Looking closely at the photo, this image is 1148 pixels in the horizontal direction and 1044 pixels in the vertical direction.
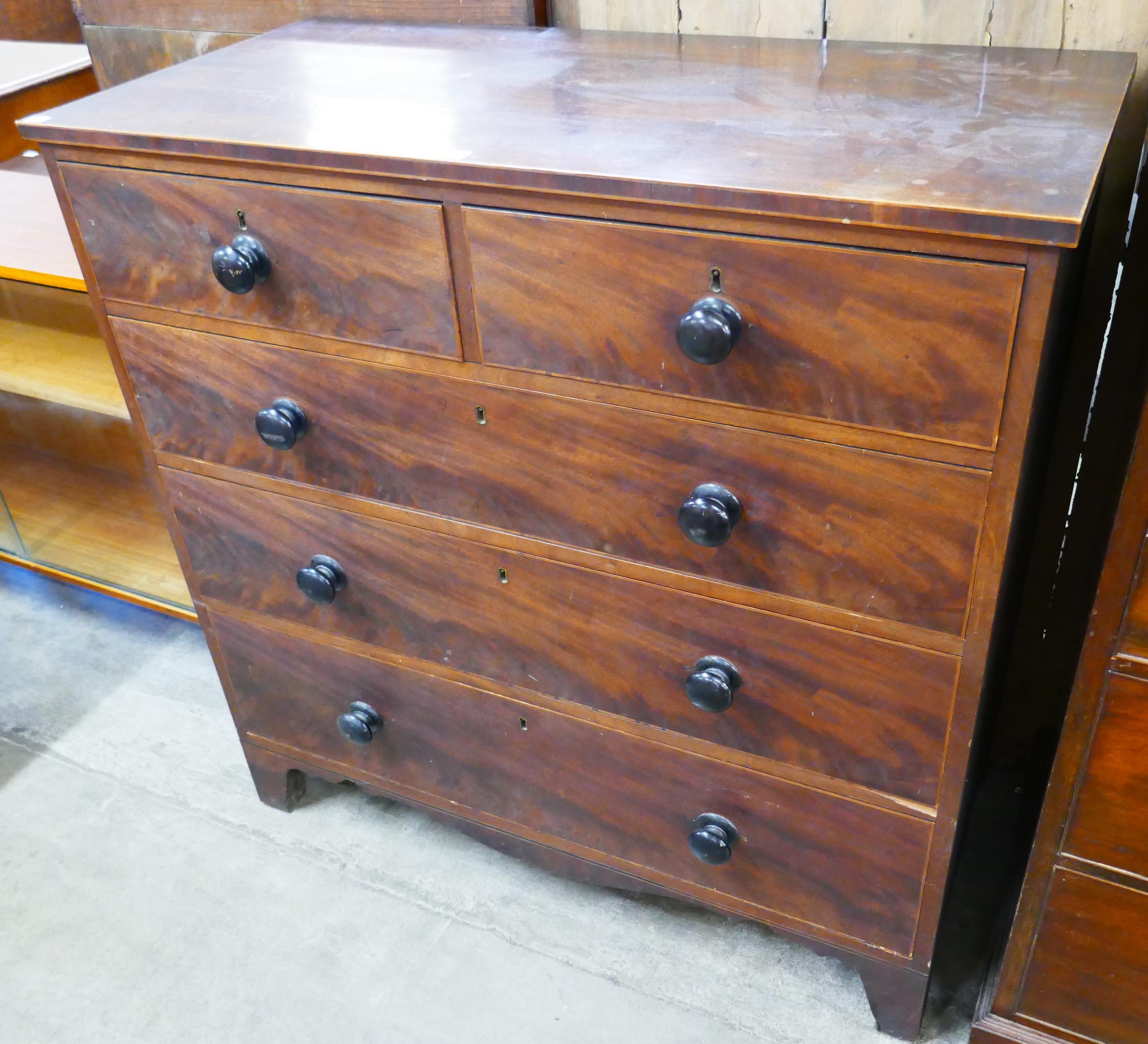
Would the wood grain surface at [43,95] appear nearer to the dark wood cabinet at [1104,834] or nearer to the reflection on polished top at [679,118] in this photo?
the reflection on polished top at [679,118]

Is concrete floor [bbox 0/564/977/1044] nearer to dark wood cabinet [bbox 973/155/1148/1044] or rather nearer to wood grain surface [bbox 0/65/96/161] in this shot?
dark wood cabinet [bbox 973/155/1148/1044]

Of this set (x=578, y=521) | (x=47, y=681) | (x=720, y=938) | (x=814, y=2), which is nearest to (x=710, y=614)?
(x=578, y=521)

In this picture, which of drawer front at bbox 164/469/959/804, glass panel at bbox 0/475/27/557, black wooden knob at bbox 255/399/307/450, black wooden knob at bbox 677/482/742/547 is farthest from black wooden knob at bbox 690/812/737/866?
glass panel at bbox 0/475/27/557

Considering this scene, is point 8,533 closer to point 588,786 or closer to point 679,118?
point 588,786

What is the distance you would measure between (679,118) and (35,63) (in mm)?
1457

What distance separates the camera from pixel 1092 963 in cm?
108

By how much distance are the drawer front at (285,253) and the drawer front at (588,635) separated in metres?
0.23

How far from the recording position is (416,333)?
1.02 meters

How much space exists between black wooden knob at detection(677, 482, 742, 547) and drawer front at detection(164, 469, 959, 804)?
4.1 inches

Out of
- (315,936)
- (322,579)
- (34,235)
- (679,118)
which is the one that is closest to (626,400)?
(679,118)

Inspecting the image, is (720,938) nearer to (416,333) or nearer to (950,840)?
(950,840)

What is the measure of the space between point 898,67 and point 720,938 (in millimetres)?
1026

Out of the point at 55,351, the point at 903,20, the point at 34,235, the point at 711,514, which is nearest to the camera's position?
the point at 711,514

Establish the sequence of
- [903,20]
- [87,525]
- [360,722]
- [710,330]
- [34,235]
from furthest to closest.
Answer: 1. [87,525]
2. [34,235]
3. [360,722]
4. [903,20]
5. [710,330]
